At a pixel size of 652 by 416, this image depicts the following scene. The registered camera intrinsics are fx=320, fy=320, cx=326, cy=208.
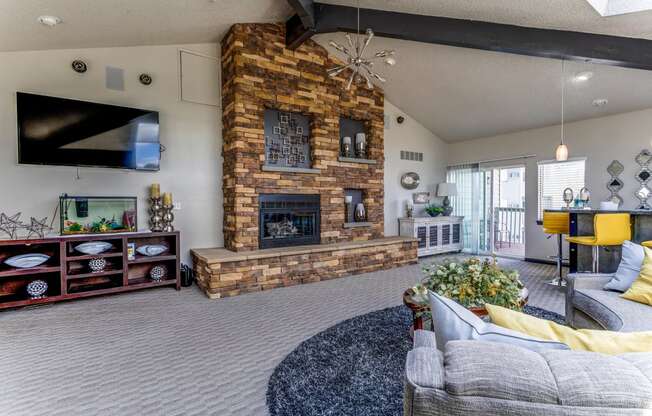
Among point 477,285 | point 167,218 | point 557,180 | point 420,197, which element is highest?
point 557,180

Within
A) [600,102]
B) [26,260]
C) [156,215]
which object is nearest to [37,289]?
[26,260]

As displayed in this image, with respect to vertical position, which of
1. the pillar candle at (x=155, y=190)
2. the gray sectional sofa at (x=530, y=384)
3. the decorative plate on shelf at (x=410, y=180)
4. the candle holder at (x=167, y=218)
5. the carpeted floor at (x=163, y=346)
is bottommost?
the carpeted floor at (x=163, y=346)

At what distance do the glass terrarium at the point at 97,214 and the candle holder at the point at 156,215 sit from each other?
0.60 ft

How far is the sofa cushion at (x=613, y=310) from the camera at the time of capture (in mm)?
1878

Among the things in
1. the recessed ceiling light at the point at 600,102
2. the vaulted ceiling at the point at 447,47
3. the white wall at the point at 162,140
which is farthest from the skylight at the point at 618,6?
the white wall at the point at 162,140

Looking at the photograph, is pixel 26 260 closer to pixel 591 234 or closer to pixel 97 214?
pixel 97 214

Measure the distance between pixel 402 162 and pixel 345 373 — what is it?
5.21 m

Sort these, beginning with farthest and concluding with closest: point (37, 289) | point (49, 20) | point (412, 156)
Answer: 1. point (412, 156)
2. point (37, 289)
3. point (49, 20)

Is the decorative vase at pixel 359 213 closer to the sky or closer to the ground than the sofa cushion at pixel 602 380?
closer to the sky

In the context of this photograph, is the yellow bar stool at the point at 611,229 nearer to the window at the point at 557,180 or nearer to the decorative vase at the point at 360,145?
the window at the point at 557,180

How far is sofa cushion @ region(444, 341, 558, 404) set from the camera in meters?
0.69

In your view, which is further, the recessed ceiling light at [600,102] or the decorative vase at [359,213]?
the decorative vase at [359,213]

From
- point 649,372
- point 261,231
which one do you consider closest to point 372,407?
point 649,372

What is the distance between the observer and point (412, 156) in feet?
22.4
